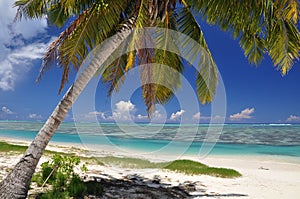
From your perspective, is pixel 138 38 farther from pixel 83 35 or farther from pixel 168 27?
pixel 168 27

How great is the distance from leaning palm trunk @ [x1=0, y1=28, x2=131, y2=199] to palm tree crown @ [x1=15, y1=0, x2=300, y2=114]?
0.46 m

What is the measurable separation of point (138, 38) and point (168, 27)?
1.53m

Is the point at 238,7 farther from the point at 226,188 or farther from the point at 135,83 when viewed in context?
the point at 226,188

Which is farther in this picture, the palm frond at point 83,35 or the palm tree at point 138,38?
the palm frond at point 83,35

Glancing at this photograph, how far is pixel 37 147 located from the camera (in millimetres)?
4789

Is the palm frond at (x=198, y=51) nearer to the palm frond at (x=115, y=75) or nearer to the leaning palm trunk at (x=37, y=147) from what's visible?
the palm frond at (x=115, y=75)

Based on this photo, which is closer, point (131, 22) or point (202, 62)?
point (131, 22)

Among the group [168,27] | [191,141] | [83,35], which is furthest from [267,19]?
[191,141]

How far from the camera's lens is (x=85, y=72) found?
514cm

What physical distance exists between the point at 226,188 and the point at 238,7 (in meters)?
4.87

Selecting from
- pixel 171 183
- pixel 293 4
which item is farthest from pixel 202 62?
pixel 171 183

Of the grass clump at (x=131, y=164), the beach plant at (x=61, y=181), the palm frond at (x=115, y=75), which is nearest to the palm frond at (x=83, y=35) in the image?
the palm frond at (x=115, y=75)

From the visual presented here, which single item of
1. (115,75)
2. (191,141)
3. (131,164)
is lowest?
(131,164)

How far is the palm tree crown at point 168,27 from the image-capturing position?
536 cm
